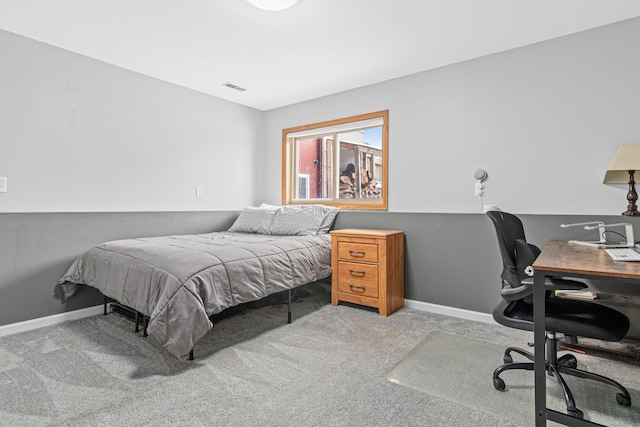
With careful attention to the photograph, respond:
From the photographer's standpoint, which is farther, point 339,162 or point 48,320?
point 339,162

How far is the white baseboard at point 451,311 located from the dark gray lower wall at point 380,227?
41 mm

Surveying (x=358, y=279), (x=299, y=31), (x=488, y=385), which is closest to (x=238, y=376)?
(x=488, y=385)

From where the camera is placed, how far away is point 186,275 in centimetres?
202

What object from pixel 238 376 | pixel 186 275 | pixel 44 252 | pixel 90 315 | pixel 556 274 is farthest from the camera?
pixel 90 315

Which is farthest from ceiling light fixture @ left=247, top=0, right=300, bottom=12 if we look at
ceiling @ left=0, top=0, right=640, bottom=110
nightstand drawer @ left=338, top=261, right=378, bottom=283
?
nightstand drawer @ left=338, top=261, right=378, bottom=283

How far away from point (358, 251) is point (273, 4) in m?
2.05

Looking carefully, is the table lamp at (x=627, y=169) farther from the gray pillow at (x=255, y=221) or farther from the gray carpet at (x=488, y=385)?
the gray pillow at (x=255, y=221)

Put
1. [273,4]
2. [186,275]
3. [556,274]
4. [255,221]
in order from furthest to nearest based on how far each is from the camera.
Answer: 1. [255,221]
2. [273,4]
3. [186,275]
4. [556,274]

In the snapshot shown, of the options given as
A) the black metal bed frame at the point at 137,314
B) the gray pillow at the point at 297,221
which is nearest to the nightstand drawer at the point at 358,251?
the gray pillow at the point at 297,221

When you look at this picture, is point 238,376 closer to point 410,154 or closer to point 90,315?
point 90,315

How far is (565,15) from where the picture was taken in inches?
90.8

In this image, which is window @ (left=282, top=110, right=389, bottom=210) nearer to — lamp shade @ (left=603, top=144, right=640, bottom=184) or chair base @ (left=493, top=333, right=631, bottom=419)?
lamp shade @ (left=603, top=144, right=640, bottom=184)

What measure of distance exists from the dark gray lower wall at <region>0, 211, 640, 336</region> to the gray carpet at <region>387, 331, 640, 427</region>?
0.76 m

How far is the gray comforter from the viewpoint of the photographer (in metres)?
1.93
